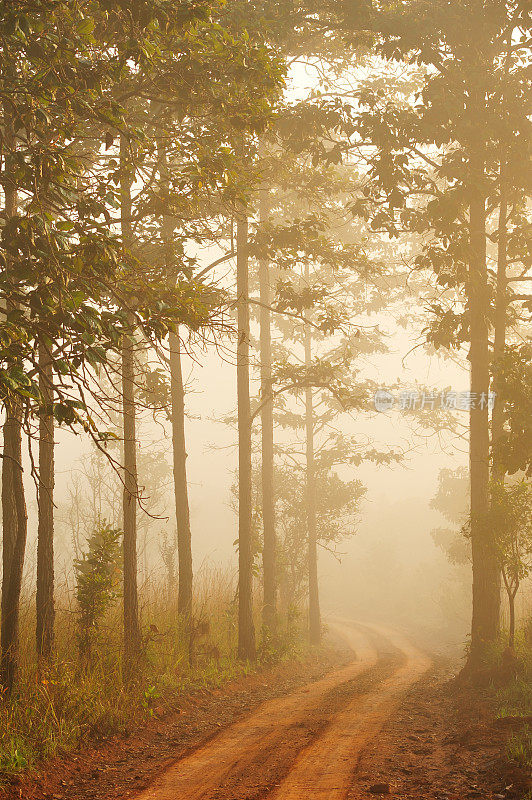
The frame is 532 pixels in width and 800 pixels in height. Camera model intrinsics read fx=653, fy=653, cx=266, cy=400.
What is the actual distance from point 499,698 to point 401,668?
7.55 meters

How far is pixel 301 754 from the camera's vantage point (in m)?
7.49

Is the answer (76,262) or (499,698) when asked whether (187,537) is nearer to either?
(499,698)

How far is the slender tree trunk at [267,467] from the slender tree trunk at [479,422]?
491 cm

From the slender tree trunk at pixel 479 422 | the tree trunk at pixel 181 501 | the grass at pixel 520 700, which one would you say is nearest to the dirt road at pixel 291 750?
the grass at pixel 520 700

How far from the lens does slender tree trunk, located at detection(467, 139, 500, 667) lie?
12.3 meters

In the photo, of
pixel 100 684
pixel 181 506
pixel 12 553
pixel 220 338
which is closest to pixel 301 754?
pixel 100 684

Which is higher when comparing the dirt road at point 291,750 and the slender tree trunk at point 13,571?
the slender tree trunk at point 13,571

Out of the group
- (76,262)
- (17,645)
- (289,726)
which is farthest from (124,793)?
(76,262)

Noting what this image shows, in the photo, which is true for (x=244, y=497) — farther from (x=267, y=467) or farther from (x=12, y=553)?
(x=12, y=553)

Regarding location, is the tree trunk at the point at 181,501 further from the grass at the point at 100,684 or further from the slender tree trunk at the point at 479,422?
the slender tree trunk at the point at 479,422

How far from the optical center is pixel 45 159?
6.09m

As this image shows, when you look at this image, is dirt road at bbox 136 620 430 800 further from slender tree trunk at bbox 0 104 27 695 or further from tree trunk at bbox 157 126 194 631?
tree trunk at bbox 157 126 194 631

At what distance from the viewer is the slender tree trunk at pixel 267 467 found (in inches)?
666

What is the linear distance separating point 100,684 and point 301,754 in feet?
9.40
